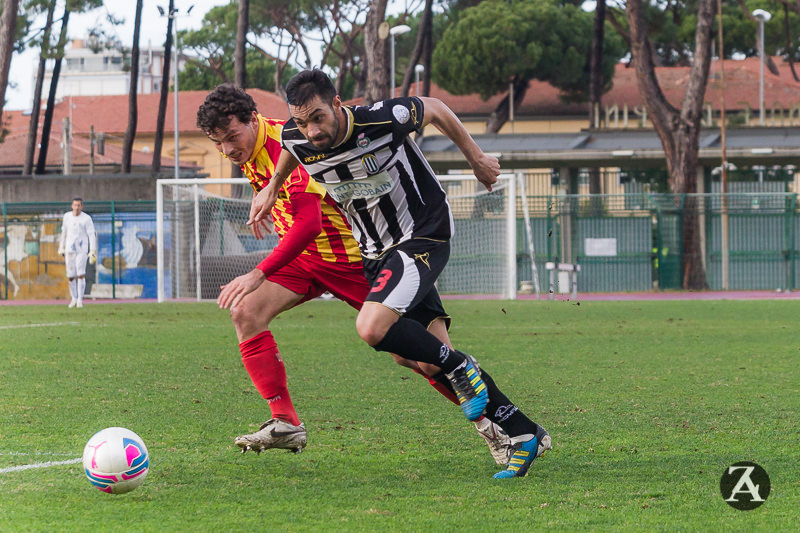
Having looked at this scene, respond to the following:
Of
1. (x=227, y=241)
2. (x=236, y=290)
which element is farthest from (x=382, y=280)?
(x=227, y=241)

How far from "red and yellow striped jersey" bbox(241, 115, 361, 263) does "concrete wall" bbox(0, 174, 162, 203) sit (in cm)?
2642

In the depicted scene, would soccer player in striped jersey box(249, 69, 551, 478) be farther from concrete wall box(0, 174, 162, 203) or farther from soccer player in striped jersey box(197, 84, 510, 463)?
concrete wall box(0, 174, 162, 203)

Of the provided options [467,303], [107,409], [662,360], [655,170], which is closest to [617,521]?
[107,409]

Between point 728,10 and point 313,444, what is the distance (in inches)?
2106

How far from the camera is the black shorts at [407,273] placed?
470cm

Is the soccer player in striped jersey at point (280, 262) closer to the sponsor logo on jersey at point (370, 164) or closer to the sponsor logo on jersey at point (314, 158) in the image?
the sponsor logo on jersey at point (314, 158)

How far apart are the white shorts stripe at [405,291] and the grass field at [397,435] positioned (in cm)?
74

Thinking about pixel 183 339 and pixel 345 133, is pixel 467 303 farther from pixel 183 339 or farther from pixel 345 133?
pixel 345 133

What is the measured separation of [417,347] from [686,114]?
84.2ft

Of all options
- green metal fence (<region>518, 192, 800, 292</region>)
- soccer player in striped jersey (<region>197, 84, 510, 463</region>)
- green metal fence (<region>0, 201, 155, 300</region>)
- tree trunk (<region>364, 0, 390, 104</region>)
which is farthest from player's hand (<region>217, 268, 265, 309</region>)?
green metal fence (<region>518, 192, 800, 292</region>)

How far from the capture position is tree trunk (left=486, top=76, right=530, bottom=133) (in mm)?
52750

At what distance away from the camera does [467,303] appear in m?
21.9

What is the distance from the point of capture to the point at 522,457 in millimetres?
4695

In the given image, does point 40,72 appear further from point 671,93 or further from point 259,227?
point 259,227
